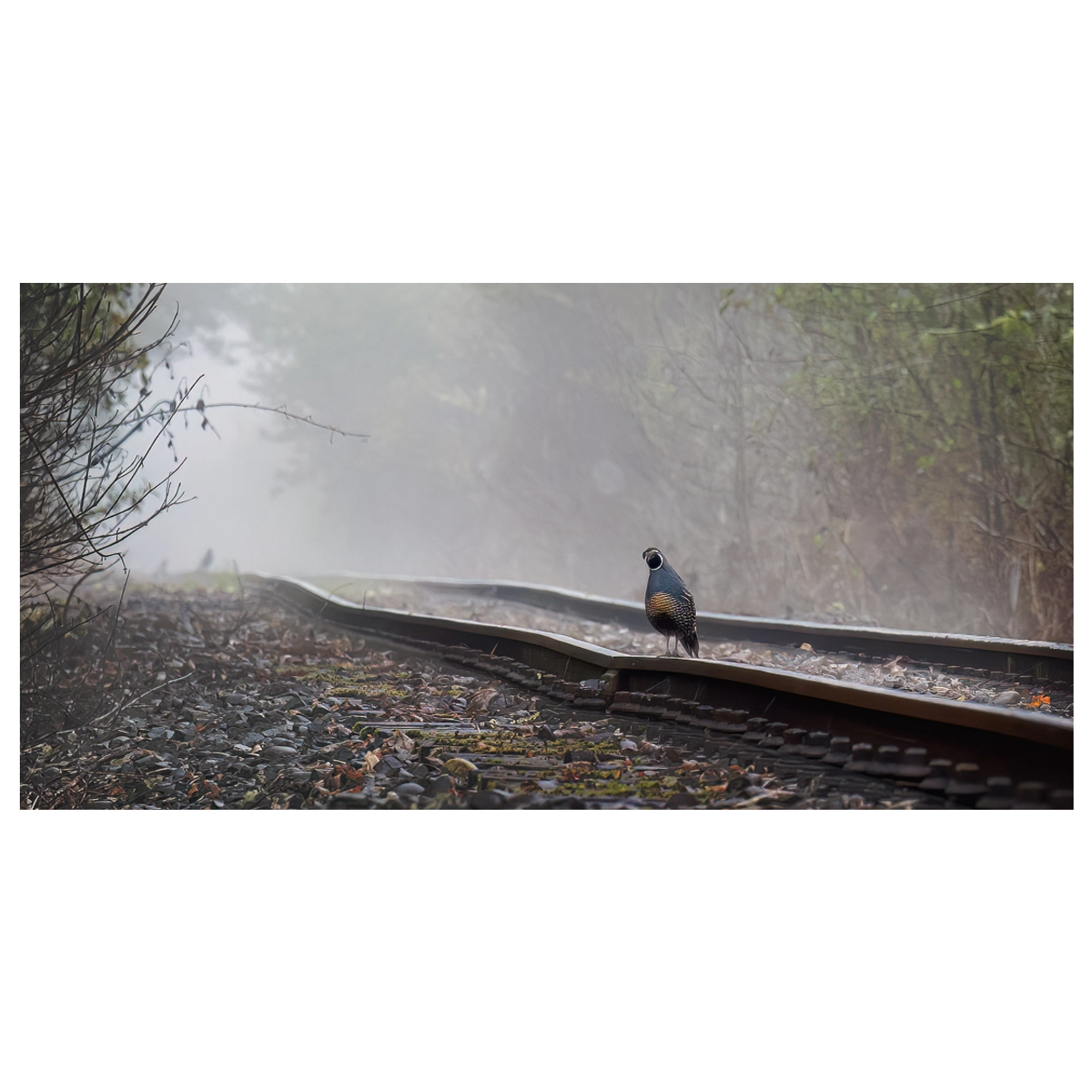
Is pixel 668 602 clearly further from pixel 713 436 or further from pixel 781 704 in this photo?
pixel 713 436

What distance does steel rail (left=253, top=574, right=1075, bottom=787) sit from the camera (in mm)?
3486

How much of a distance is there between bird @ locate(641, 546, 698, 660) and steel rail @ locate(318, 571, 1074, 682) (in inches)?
67.0

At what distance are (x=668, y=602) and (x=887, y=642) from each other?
6.43 feet

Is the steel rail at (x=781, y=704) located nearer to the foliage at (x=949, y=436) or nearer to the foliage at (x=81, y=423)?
the foliage at (x=81, y=423)

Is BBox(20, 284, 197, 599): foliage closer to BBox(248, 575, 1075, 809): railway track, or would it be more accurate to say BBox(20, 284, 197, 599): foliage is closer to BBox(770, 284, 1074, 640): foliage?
BBox(248, 575, 1075, 809): railway track

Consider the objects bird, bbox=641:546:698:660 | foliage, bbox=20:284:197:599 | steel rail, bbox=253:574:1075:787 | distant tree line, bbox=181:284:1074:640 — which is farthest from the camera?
distant tree line, bbox=181:284:1074:640

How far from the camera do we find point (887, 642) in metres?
6.46

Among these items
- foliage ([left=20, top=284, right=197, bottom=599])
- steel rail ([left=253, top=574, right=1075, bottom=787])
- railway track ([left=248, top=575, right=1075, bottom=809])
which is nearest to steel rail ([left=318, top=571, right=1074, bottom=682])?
railway track ([left=248, top=575, right=1075, bottom=809])

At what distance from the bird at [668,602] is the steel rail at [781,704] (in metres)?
0.46

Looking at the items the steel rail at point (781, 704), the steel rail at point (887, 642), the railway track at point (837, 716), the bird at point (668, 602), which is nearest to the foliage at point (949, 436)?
the steel rail at point (887, 642)

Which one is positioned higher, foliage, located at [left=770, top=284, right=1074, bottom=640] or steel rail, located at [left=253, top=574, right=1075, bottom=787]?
foliage, located at [left=770, top=284, right=1074, bottom=640]

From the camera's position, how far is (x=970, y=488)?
767cm
